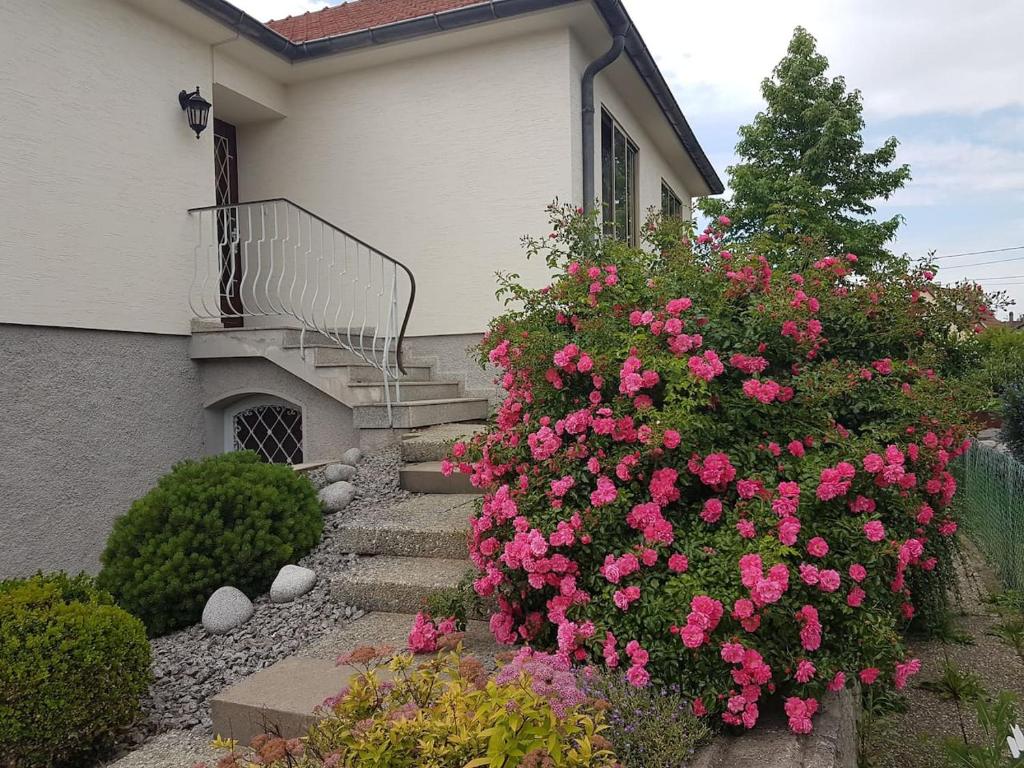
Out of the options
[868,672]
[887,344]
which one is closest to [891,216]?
[887,344]

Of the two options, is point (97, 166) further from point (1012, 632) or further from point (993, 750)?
point (1012, 632)

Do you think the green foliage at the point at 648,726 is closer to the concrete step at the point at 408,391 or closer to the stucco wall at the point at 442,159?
the concrete step at the point at 408,391

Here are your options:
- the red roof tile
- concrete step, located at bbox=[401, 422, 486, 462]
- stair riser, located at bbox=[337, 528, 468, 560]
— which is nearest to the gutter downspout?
the red roof tile

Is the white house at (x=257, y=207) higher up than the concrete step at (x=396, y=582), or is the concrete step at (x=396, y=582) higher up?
the white house at (x=257, y=207)

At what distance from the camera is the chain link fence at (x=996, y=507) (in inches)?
163

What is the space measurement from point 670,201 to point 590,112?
5067 millimetres

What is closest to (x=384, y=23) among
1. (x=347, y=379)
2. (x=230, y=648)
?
(x=347, y=379)

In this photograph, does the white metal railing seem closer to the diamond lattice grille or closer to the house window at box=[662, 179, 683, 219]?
the diamond lattice grille

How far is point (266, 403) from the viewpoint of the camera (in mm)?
5504

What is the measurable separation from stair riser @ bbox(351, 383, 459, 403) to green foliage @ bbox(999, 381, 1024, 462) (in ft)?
15.5

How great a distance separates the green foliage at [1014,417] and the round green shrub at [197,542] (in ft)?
19.4

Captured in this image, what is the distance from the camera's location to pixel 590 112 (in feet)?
19.3

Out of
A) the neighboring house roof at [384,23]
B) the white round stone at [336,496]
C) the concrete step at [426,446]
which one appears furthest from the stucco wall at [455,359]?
the neighboring house roof at [384,23]

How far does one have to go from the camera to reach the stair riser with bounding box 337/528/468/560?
3289mm
